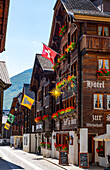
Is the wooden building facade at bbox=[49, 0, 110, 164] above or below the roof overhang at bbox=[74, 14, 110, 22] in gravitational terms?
below

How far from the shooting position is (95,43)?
26.9 m

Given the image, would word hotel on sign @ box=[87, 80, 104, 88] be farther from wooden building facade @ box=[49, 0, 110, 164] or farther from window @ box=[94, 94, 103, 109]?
window @ box=[94, 94, 103, 109]

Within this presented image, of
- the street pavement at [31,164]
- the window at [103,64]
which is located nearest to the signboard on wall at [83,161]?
the street pavement at [31,164]

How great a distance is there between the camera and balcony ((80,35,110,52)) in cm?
2664

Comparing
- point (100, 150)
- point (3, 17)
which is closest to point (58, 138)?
point (100, 150)

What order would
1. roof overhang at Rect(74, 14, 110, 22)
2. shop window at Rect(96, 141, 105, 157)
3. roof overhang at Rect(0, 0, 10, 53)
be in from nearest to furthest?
roof overhang at Rect(0, 0, 10, 53)
shop window at Rect(96, 141, 105, 157)
roof overhang at Rect(74, 14, 110, 22)

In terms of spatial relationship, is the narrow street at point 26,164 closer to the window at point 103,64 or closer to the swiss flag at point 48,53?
the window at point 103,64

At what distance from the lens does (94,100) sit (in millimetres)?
27062

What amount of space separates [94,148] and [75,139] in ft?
5.71

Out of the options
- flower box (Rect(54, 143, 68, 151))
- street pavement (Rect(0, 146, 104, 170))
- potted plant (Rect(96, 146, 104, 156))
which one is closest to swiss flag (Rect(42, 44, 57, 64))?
flower box (Rect(54, 143, 68, 151))

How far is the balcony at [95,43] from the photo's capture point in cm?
2664

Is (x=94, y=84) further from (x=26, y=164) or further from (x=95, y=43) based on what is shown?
(x=26, y=164)

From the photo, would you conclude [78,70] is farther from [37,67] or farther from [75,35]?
[37,67]

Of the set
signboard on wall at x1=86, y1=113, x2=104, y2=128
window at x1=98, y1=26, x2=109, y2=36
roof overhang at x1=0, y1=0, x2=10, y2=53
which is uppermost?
window at x1=98, y1=26, x2=109, y2=36
